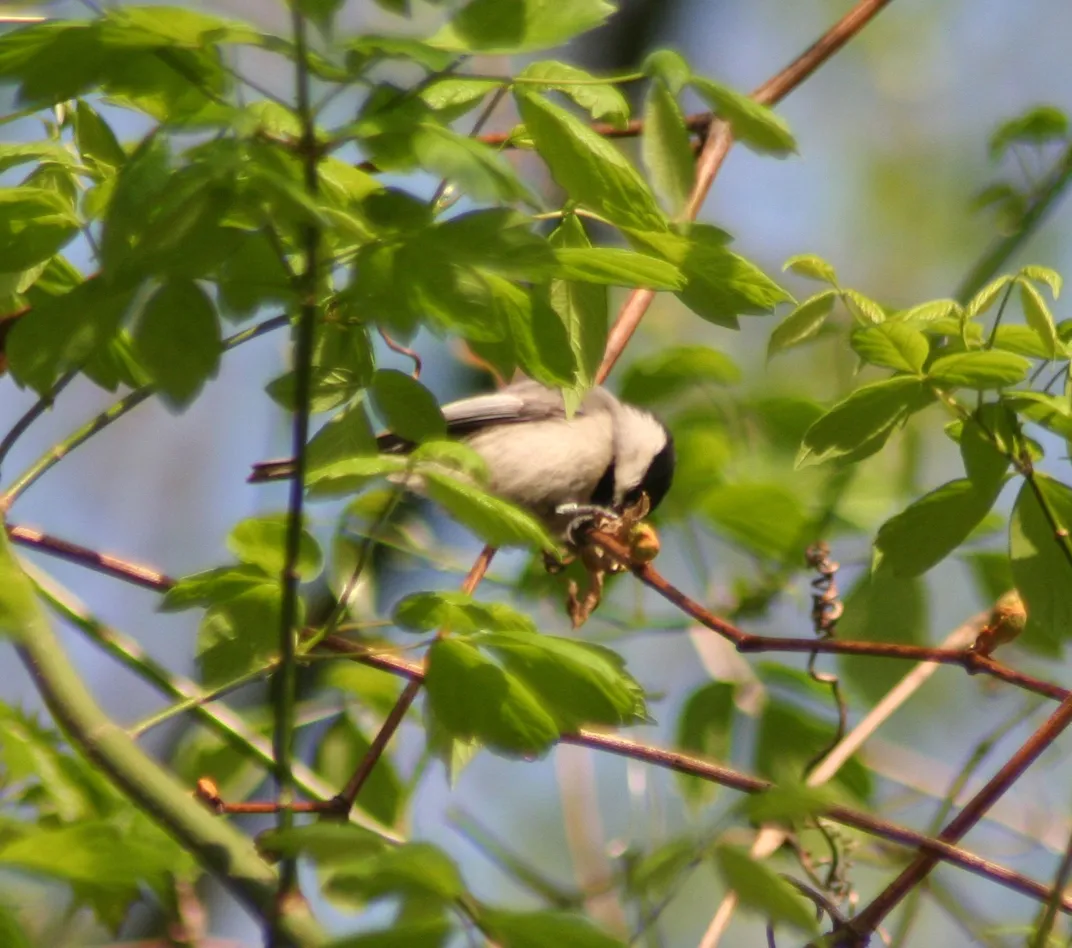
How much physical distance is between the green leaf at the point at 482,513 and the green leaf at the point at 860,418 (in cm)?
40

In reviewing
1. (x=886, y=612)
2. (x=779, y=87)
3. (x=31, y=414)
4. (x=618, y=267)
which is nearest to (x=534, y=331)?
(x=618, y=267)

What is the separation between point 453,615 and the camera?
108 centimetres

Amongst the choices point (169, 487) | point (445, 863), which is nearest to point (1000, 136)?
point (445, 863)

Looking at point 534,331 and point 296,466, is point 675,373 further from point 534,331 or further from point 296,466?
point 296,466

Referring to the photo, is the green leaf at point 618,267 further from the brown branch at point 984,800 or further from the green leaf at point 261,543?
the brown branch at point 984,800

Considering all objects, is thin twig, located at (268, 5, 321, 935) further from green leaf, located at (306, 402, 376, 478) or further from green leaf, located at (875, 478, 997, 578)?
green leaf, located at (875, 478, 997, 578)

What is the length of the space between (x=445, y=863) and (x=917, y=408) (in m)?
0.71

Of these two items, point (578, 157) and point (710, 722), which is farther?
point (710, 722)

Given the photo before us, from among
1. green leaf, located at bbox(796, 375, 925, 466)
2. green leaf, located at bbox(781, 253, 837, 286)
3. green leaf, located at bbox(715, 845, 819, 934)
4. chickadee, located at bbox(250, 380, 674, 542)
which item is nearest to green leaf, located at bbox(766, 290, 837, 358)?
green leaf, located at bbox(781, 253, 837, 286)

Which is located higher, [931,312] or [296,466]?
[931,312]

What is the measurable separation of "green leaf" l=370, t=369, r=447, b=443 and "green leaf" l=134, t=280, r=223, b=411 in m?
0.34

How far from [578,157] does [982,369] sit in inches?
16.7

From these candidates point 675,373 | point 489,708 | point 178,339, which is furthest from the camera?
point 675,373

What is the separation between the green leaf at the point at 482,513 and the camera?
3.06ft
